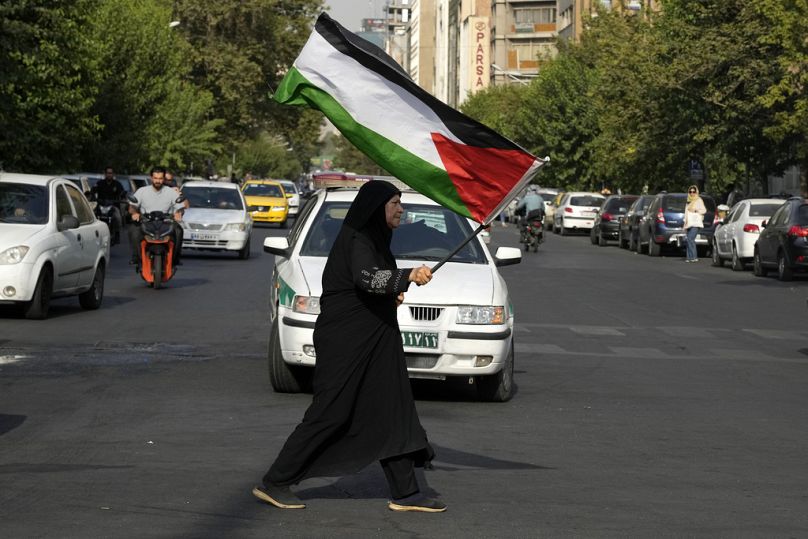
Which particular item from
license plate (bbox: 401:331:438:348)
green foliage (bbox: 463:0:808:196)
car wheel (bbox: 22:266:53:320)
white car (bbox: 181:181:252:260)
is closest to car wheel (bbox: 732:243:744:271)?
green foliage (bbox: 463:0:808:196)

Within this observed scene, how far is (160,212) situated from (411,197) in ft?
34.7

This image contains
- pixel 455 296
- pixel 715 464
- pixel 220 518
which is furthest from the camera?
pixel 455 296

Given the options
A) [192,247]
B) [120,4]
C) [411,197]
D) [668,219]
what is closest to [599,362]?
[411,197]

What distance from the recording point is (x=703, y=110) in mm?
50500

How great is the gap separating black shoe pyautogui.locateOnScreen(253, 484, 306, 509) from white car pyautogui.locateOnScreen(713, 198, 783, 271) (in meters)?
28.5

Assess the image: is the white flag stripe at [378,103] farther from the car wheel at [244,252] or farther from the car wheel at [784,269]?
the car wheel at [244,252]

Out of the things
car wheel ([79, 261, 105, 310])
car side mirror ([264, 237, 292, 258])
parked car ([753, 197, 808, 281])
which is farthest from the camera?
parked car ([753, 197, 808, 281])

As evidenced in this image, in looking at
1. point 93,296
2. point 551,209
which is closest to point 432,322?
point 93,296

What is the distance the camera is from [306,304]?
39.3 ft

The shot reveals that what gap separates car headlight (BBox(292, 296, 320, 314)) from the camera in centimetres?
1193

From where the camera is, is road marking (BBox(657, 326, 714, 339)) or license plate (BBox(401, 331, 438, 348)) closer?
license plate (BBox(401, 331, 438, 348))

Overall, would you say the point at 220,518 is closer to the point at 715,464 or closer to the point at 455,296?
the point at 715,464

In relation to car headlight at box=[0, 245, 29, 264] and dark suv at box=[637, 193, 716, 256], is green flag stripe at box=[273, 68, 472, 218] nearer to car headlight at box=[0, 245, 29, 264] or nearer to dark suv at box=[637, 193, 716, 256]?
car headlight at box=[0, 245, 29, 264]

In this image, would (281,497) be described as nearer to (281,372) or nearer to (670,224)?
(281,372)
